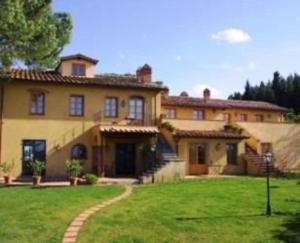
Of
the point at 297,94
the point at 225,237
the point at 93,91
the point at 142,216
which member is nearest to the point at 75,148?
the point at 93,91

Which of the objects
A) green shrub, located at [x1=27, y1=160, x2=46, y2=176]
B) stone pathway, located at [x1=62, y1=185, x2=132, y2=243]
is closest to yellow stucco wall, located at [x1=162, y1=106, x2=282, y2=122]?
green shrub, located at [x1=27, y1=160, x2=46, y2=176]

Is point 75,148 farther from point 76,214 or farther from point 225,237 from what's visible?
point 225,237

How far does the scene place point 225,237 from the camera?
581 inches

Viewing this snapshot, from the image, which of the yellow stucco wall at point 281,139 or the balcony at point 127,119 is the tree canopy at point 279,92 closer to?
the yellow stucco wall at point 281,139

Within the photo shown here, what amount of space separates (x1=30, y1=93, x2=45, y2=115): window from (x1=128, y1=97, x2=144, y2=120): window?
19.8 ft

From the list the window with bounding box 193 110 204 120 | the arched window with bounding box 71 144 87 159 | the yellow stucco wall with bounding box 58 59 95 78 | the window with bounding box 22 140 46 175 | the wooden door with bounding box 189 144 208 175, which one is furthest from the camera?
the window with bounding box 193 110 204 120

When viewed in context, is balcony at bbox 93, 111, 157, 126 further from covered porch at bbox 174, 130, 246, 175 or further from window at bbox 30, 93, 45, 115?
window at bbox 30, 93, 45, 115

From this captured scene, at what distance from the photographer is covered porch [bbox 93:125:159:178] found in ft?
104

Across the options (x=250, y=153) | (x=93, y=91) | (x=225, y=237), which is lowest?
(x=225, y=237)

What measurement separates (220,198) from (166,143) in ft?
40.1

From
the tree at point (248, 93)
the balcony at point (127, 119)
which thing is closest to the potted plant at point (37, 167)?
the balcony at point (127, 119)

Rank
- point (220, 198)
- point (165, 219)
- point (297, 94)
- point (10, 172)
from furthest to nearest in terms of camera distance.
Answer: point (297, 94) → point (10, 172) → point (220, 198) → point (165, 219)

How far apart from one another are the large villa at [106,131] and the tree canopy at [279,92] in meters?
41.4

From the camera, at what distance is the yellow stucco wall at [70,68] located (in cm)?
3369
